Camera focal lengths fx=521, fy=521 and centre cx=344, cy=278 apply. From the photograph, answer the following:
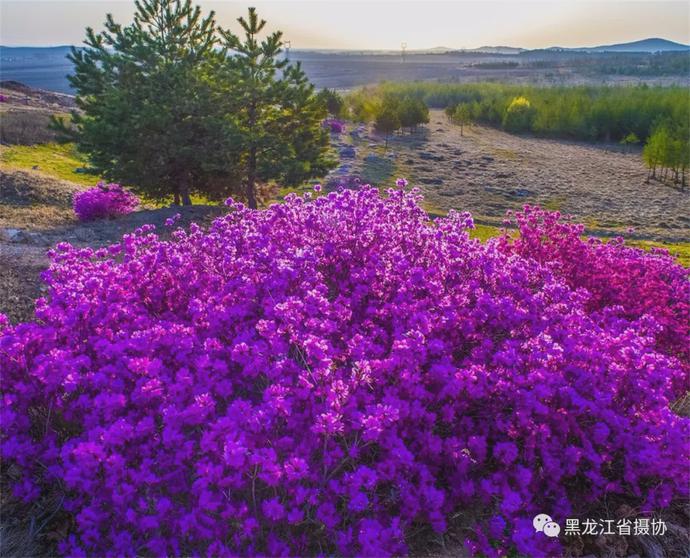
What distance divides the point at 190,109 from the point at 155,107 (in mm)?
932

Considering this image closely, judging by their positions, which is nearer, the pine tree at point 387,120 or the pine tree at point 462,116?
the pine tree at point 387,120

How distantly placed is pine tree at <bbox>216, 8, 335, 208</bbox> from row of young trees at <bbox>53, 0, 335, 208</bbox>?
3 cm

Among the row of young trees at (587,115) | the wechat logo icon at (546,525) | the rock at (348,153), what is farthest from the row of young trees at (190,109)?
the row of young trees at (587,115)

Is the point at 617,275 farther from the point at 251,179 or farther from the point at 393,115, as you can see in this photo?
the point at 393,115

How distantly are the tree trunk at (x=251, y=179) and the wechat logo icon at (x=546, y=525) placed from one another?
44.5 ft

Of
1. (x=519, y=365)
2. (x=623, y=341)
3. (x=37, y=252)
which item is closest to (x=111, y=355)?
(x=519, y=365)

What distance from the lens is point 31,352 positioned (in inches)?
183

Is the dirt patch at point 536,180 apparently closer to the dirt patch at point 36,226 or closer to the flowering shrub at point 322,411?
the dirt patch at point 36,226

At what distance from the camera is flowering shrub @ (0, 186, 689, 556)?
Answer: 11.7 ft

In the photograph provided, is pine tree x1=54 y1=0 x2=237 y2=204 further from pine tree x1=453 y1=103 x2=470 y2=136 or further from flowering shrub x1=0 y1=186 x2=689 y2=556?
pine tree x1=453 y1=103 x2=470 y2=136

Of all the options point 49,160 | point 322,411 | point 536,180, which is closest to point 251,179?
point 322,411

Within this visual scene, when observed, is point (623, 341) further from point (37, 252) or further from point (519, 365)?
point (37, 252)

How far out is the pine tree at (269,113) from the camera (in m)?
14.9

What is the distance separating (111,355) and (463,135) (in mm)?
47292
